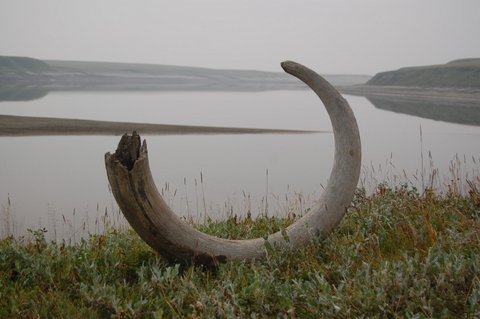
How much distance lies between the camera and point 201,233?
184 inches

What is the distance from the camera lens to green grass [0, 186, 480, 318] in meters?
3.71

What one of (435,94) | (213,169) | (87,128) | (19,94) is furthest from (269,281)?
(435,94)

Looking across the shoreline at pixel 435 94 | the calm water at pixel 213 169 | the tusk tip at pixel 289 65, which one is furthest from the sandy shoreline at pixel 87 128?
the shoreline at pixel 435 94

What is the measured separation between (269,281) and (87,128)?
2231cm

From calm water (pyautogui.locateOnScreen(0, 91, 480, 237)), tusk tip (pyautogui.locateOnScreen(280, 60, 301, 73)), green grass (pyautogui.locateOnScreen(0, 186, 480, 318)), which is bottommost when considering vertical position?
calm water (pyautogui.locateOnScreen(0, 91, 480, 237))

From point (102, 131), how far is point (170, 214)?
826 inches

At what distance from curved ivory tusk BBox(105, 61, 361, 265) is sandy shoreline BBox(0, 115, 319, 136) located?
19.5 m

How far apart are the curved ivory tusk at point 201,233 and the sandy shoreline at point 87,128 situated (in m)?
19.5

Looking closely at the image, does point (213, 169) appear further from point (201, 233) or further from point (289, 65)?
point (201, 233)

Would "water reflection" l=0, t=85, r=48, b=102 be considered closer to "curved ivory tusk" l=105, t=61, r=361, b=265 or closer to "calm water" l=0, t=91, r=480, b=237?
"calm water" l=0, t=91, r=480, b=237

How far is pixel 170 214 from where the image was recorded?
4.42 m

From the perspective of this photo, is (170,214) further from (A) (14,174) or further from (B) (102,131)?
(B) (102,131)

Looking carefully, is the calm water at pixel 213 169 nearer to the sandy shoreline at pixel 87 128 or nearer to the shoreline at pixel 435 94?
the sandy shoreline at pixel 87 128

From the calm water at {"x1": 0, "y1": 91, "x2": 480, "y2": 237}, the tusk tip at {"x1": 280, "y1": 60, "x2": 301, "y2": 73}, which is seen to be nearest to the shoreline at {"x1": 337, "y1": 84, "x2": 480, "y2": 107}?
the calm water at {"x1": 0, "y1": 91, "x2": 480, "y2": 237}
